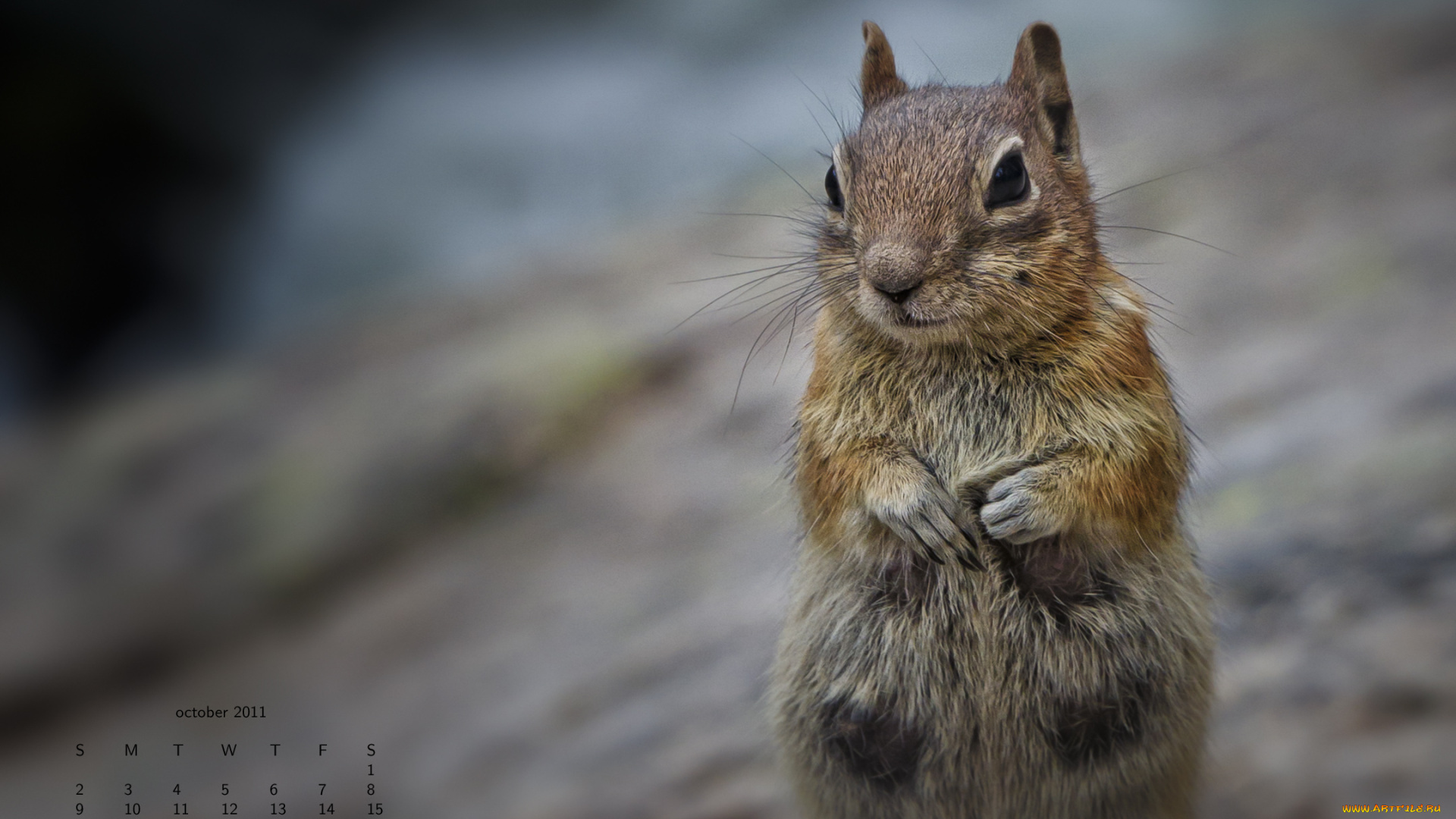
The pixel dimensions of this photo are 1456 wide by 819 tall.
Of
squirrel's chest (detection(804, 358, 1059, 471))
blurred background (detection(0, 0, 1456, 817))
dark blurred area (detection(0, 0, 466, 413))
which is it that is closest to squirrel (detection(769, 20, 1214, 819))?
squirrel's chest (detection(804, 358, 1059, 471))

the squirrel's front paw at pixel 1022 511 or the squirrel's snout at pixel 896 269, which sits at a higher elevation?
the squirrel's snout at pixel 896 269

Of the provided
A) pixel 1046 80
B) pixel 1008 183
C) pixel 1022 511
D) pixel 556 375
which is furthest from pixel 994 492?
pixel 556 375

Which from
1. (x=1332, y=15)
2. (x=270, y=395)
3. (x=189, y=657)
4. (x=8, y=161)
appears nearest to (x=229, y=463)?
(x=270, y=395)

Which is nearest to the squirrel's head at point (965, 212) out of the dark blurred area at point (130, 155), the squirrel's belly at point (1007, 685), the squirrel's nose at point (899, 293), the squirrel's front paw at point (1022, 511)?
the squirrel's nose at point (899, 293)

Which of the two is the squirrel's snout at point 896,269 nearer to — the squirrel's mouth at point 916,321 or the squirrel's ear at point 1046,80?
the squirrel's mouth at point 916,321

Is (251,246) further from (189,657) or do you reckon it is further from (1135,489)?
(1135,489)

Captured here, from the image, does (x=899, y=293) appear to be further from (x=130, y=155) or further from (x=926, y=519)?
(x=130, y=155)
